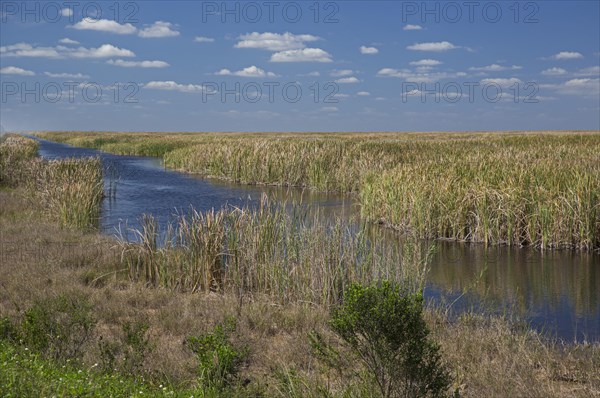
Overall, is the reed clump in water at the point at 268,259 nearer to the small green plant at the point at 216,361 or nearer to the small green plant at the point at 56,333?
the small green plant at the point at 56,333

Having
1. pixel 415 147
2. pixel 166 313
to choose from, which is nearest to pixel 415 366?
pixel 166 313

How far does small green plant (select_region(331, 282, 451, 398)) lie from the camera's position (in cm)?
481

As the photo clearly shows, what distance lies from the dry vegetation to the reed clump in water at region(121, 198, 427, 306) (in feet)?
0.22

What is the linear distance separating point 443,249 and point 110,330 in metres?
9.25

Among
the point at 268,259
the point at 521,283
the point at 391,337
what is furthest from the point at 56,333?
the point at 521,283

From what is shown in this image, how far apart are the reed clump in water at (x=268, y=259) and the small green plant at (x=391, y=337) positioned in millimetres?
3571

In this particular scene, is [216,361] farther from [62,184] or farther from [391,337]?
[62,184]

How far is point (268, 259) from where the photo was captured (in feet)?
31.9

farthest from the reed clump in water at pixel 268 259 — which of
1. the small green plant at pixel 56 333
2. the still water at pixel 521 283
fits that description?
the small green plant at pixel 56 333

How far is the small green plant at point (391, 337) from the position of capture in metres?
4.81

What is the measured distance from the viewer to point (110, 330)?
24.8 ft

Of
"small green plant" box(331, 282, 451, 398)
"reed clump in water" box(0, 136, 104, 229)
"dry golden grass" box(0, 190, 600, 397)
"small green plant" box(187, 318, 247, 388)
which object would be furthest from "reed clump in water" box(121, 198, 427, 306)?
"reed clump in water" box(0, 136, 104, 229)

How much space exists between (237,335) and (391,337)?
2.56 m

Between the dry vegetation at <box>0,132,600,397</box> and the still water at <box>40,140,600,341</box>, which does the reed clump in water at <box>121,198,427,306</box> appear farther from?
the still water at <box>40,140,600,341</box>
